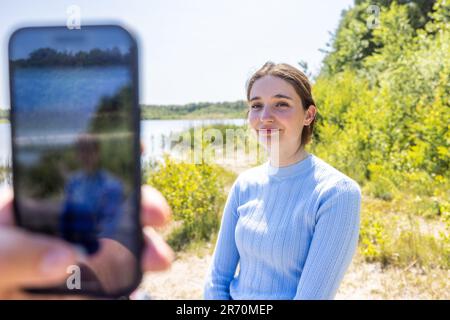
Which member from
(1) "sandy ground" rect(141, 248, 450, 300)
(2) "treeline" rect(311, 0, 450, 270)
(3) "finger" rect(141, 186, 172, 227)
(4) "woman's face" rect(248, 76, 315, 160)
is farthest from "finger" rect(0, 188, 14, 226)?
(2) "treeline" rect(311, 0, 450, 270)

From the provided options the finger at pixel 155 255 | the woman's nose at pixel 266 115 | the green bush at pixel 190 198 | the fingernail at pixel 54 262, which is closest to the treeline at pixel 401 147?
the green bush at pixel 190 198

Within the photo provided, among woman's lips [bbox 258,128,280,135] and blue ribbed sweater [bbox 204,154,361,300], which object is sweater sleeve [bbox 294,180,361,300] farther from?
woman's lips [bbox 258,128,280,135]

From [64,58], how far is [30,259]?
330 mm

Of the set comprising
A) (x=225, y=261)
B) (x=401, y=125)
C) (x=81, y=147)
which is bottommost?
(x=401, y=125)

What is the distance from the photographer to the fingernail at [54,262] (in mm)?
657

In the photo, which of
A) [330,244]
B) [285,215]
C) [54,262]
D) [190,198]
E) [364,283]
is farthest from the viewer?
[190,198]

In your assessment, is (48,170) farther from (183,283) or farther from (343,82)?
(343,82)

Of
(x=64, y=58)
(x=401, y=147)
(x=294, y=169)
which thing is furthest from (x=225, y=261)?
(x=401, y=147)

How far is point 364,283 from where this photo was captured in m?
3.28

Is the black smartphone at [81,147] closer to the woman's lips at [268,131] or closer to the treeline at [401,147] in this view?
the woman's lips at [268,131]

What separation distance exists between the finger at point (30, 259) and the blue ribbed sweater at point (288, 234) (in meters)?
0.94

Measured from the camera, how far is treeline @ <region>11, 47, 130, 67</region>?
2.26 ft

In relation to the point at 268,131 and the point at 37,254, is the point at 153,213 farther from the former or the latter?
the point at 268,131

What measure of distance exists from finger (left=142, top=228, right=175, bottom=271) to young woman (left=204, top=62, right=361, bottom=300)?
85cm
